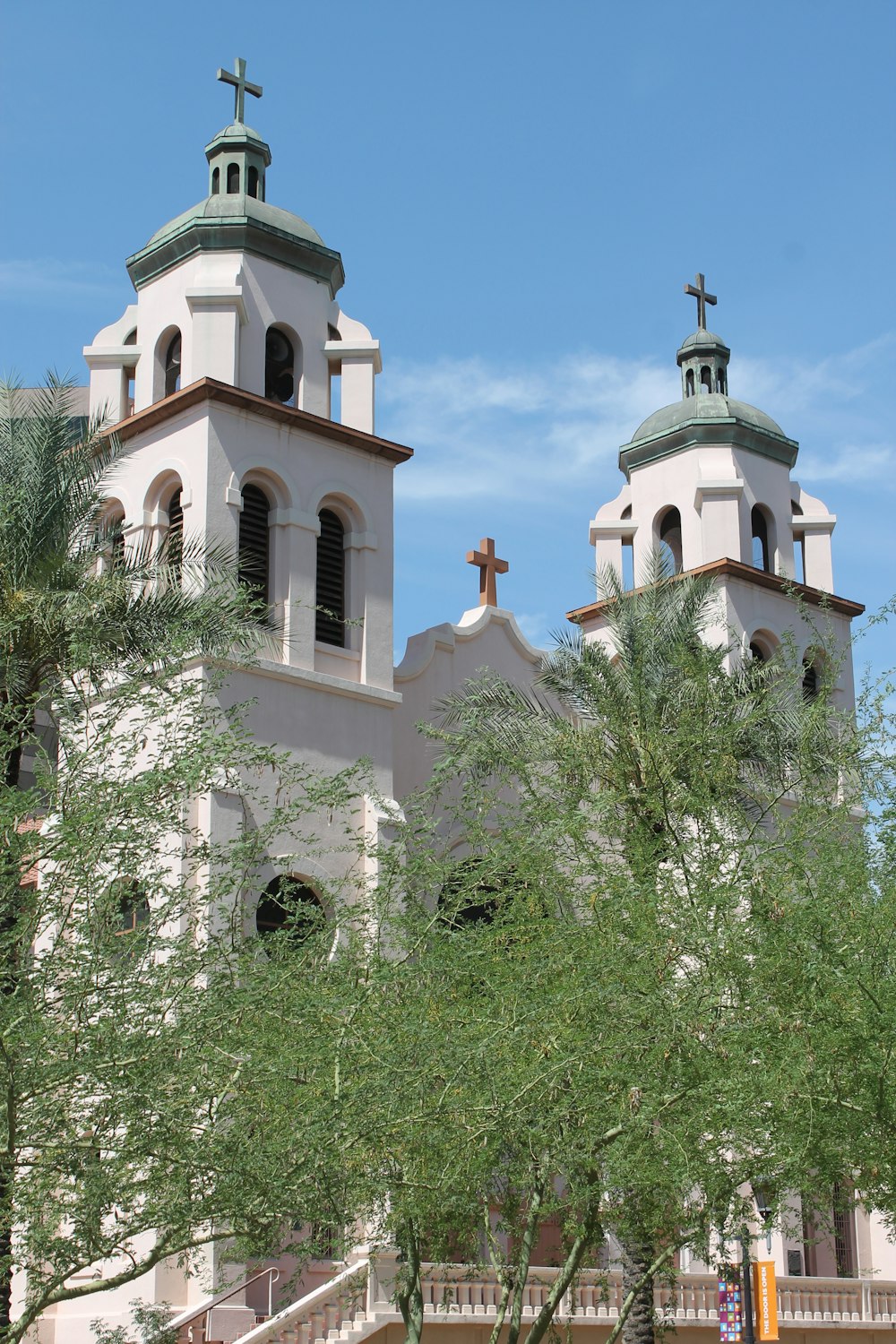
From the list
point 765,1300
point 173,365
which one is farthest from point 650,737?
point 173,365

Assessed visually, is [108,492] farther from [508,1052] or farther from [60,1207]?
[60,1207]

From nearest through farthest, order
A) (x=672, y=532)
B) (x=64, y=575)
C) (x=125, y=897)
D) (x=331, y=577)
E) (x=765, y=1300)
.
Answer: (x=125, y=897) < (x=64, y=575) < (x=765, y=1300) < (x=331, y=577) < (x=672, y=532)

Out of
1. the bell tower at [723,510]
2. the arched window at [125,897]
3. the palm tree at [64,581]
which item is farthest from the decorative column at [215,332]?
the arched window at [125,897]

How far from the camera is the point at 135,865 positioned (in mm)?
11805

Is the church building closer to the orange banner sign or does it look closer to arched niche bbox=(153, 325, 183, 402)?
arched niche bbox=(153, 325, 183, 402)

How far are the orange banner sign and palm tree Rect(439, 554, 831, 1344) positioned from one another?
1074mm

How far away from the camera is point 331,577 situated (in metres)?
26.9

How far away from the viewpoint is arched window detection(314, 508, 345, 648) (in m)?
26.4

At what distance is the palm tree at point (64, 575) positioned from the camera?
16000 millimetres

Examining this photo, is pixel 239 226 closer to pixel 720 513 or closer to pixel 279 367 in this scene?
pixel 279 367

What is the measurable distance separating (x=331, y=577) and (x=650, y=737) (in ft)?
24.4

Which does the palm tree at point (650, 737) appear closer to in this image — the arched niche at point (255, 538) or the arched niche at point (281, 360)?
the arched niche at point (255, 538)

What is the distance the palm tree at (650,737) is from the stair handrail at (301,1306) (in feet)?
9.39

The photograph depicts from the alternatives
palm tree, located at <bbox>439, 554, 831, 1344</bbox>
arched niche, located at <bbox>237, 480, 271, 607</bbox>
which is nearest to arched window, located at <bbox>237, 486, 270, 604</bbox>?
arched niche, located at <bbox>237, 480, 271, 607</bbox>
